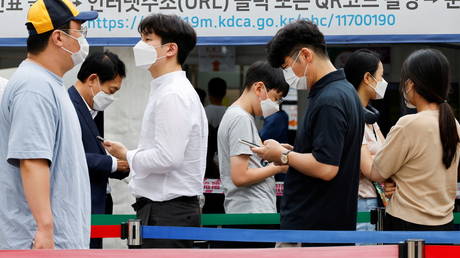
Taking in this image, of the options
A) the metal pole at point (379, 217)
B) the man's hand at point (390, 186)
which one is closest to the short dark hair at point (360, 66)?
the metal pole at point (379, 217)

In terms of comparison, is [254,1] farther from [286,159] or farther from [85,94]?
[286,159]

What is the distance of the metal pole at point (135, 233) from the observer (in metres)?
4.44

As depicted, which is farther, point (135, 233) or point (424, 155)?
point (135, 233)

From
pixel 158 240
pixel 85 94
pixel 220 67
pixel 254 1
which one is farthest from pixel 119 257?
pixel 220 67

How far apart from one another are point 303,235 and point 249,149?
1.29m

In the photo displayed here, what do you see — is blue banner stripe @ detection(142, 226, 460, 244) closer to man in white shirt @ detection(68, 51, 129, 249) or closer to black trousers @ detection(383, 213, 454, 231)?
black trousers @ detection(383, 213, 454, 231)

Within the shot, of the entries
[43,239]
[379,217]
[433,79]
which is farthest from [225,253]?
[379,217]

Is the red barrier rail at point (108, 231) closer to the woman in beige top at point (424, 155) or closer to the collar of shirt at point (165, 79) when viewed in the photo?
the collar of shirt at point (165, 79)

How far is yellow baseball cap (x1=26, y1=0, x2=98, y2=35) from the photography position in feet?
12.1

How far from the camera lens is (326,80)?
4.25 metres

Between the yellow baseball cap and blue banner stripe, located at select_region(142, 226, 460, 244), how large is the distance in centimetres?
116

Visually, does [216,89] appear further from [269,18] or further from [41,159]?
[41,159]

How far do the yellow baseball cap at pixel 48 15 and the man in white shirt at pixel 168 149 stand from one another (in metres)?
0.74

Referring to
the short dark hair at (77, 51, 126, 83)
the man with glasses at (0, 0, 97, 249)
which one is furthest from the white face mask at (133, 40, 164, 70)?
the short dark hair at (77, 51, 126, 83)
